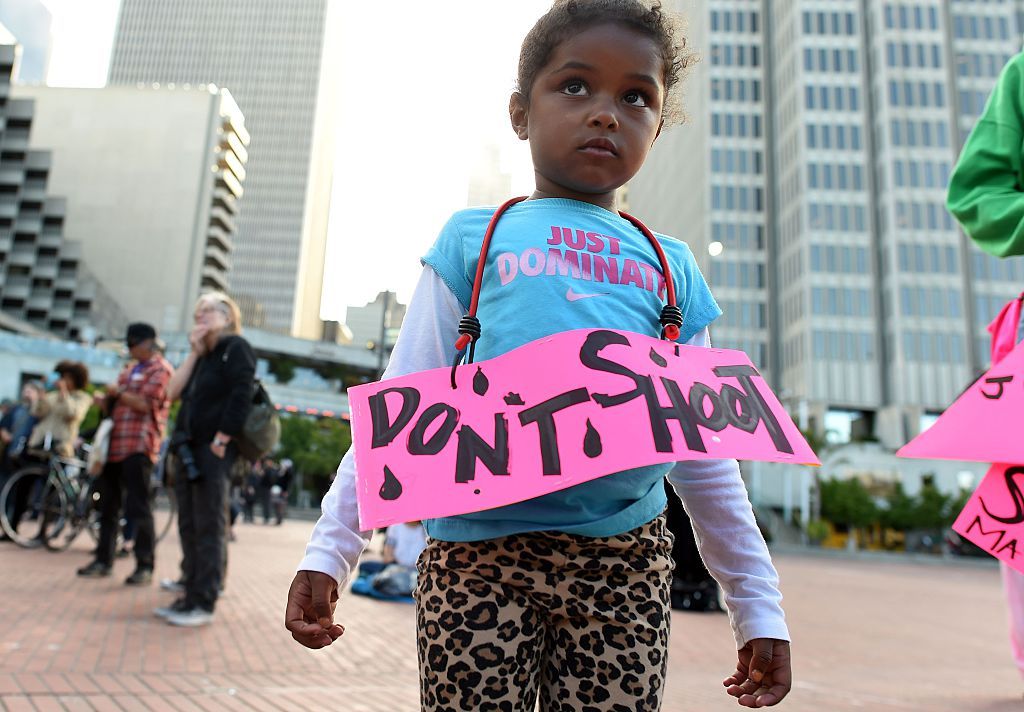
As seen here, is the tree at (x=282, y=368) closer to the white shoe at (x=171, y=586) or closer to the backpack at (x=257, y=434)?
the white shoe at (x=171, y=586)

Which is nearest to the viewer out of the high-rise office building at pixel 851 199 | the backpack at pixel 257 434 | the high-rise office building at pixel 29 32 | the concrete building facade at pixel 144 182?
the backpack at pixel 257 434

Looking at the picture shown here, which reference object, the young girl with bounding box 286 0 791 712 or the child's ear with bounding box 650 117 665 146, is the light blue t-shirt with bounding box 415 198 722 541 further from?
the child's ear with bounding box 650 117 665 146

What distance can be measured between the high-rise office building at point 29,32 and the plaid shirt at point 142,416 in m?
58.6

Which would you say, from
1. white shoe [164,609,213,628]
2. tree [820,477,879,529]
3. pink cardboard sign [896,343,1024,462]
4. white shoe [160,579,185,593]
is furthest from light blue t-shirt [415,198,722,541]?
tree [820,477,879,529]

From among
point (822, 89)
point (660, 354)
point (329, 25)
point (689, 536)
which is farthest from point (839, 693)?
point (329, 25)

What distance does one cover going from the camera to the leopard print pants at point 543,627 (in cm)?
132

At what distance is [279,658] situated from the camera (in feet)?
14.0

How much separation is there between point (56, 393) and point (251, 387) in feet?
14.9

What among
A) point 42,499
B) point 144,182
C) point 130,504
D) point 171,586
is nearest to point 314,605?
point 171,586

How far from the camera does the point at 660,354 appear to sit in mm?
1455

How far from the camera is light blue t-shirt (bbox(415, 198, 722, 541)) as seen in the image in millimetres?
1403

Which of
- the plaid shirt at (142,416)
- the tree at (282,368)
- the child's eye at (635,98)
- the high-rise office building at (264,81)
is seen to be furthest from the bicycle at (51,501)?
the high-rise office building at (264,81)

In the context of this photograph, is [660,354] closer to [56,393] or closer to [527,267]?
[527,267]

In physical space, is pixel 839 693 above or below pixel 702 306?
below
